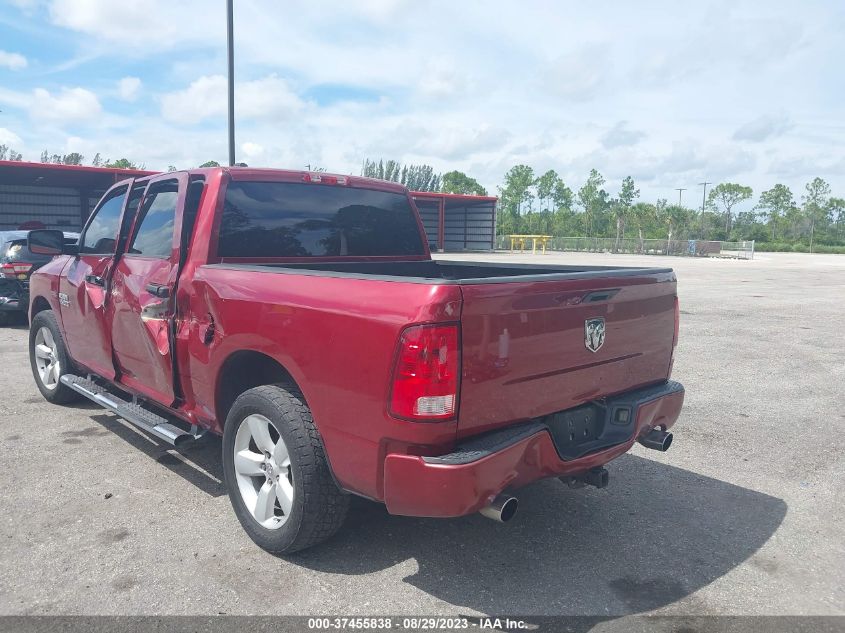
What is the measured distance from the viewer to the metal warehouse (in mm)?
30027

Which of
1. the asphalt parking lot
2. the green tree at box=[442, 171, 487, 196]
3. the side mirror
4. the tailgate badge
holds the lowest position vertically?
the asphalt parking lot

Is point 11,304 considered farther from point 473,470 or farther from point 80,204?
point 80,204

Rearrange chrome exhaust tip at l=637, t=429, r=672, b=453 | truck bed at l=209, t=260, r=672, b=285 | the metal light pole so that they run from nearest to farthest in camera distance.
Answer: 1. truck bed at l=209, t=260, r=672, b=285
2. chrome exhaust tip at l=637, t=429, r=672, b=453
3. the metal light pole

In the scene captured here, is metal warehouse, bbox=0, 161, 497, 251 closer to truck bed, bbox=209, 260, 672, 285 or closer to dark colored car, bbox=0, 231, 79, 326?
dark colored car, bbox=0, 231, 79, 326

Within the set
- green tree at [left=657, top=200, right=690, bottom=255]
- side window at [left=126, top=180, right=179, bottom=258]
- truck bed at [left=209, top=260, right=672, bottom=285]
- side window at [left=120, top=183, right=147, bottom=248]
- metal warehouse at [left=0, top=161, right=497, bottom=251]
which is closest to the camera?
truck bed at [left=209, top=260, right=672, bottom=285]

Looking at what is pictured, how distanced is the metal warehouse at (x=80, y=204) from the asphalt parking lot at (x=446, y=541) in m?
19.9

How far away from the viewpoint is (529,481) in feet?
9.78

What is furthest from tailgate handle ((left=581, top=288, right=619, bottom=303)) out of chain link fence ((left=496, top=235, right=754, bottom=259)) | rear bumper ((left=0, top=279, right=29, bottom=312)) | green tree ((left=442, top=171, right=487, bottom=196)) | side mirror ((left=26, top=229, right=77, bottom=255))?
green tree ((left=442, top=171, right=487, bottom=196))

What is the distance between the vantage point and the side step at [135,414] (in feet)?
12.8

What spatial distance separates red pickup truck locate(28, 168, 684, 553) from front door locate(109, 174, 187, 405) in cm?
2

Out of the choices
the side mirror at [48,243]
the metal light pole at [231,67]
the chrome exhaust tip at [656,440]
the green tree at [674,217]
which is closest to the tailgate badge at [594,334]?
the chrome exhaust tip at [656,440]

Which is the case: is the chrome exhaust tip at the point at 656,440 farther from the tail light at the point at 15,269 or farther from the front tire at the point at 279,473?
the tail light at the point at 15,269

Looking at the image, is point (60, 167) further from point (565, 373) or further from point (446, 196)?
point (565, 373)

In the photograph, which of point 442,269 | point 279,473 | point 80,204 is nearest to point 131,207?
point 442,269
